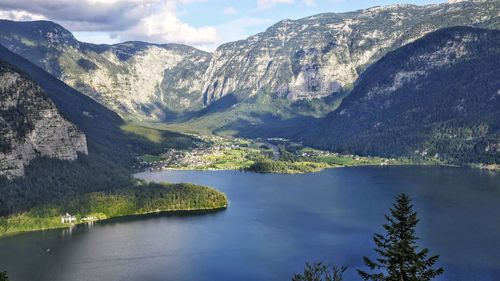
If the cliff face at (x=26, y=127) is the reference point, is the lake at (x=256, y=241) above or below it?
below

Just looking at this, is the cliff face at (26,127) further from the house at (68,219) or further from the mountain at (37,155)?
the house at (68,219)

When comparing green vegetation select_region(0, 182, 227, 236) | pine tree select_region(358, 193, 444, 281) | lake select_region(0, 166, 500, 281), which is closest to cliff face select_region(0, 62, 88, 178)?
green vegetation select_region(0, 182, 227, 236)

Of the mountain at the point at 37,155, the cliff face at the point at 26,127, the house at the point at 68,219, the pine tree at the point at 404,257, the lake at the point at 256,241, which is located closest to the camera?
the pine tree at the point at 404,257

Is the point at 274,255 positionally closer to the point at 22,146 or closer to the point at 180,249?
the point at 180,249

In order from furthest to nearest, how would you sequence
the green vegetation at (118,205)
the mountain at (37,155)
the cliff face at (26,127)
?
the cliff face at (26,127)
the mountain at (37,155)
the green vegetation at (118,205)

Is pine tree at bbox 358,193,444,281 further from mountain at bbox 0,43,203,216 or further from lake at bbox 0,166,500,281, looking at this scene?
mountain at bbox 0,43,203,216

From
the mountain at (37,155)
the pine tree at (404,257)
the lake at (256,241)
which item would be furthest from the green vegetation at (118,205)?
the pine tree at (404,257)

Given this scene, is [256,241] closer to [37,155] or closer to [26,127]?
[37,155]
